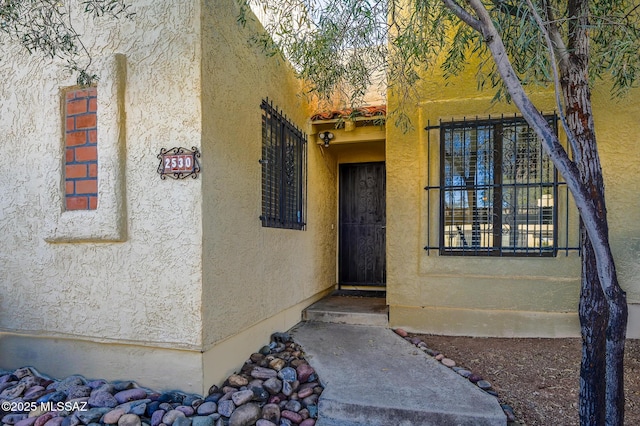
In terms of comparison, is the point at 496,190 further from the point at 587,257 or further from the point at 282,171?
the point at 282,171

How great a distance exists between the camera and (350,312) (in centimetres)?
669

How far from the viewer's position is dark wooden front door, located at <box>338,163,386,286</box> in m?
8.90

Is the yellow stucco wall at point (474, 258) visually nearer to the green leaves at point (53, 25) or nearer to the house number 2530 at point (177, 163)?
the house number 2530 at point (177, 163)

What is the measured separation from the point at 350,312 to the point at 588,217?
4.58 metres

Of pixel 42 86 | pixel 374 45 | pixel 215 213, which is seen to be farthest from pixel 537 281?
pixel 42 86

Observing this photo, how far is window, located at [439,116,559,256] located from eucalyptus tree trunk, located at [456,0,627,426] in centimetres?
282

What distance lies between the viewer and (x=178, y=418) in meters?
3.55

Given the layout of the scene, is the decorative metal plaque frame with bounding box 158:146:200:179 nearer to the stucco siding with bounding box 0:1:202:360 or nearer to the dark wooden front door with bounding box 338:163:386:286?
the stucco siding with bounding box 0:1:202:360

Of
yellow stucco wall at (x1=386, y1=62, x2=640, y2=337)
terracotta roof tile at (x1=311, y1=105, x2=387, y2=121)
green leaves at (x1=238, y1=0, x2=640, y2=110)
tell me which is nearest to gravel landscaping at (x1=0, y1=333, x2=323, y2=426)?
yellow stucco wall at (x1=386, y1=62, x2=640, y2=337)

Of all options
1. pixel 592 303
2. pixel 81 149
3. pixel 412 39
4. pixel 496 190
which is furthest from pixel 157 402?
pixel 496 190

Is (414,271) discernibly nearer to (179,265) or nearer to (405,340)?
(405,340)

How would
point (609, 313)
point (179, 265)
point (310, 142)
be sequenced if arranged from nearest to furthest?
point (609, 313), point (179, 265), point (310, 142)

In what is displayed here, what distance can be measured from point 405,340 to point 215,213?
3566mm

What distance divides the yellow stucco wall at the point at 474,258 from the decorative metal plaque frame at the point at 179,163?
3533 mm
